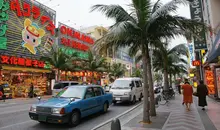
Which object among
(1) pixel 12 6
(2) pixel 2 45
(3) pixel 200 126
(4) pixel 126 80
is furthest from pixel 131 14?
(1) pixel 12 6

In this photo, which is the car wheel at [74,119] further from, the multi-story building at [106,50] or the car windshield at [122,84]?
the car windshield at [122,84]

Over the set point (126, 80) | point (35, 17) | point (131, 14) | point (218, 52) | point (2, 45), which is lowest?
point (126, 80)

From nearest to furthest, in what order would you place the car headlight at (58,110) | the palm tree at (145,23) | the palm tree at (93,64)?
the car headlight at (58,110)
the palm tree at (145,23)
the palm tree at (93,64)

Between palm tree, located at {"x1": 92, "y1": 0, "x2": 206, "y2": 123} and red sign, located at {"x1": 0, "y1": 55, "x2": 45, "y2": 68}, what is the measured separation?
1691 cm

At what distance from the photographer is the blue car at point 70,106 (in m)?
7.17

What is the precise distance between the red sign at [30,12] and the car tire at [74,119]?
1993cm

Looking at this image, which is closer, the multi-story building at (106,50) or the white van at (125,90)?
the multi-story building at (106,50)

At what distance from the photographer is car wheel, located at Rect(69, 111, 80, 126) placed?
7594 millimetres

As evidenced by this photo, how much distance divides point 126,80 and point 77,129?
8703 millimetres

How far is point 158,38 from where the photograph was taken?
8641mm

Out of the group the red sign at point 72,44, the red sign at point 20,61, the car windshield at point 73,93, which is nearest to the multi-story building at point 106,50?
the car windshield at point 73,93

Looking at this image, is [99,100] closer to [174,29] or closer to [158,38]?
[158,38]

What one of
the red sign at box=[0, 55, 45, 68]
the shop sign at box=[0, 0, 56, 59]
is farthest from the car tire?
the shop sign at box=[0, 0, 56, 59]

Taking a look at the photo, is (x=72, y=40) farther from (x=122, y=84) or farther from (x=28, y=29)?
(x=122, y=84)
